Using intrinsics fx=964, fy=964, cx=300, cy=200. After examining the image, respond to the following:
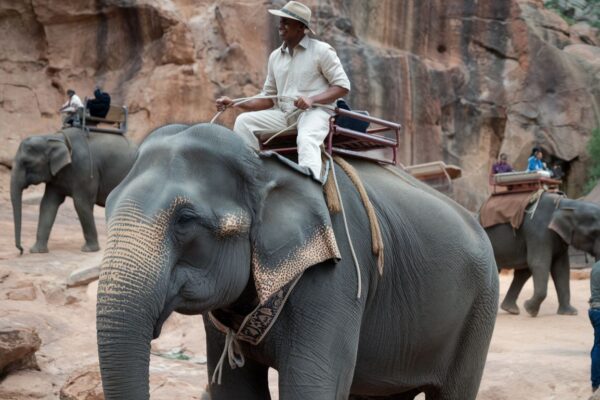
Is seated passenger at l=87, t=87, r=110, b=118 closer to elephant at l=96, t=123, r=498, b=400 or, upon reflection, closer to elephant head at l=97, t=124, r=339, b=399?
elephant at l=96, t=123, r=498, b=400

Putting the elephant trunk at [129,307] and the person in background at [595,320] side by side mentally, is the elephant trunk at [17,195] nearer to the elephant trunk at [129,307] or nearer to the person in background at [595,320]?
the person in background at [595,320]

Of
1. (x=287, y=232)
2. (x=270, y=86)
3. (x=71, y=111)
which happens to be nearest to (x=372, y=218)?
(x=287, y=232)

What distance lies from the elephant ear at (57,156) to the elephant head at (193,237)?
31.0 ft

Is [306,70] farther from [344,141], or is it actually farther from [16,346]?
[16,346]

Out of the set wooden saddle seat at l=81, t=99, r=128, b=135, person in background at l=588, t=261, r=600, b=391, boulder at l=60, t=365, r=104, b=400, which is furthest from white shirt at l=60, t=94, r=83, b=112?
person in background at l=588, t=261, r=600, b=391

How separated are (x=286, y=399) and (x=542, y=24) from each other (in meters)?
23.9

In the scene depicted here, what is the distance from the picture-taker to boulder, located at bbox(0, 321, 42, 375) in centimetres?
638

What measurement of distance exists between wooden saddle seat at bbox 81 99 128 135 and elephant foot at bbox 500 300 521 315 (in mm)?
5717

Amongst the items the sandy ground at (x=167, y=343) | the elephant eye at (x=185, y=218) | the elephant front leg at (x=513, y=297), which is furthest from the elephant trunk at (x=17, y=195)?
the elephant eye at (x=185, y=218)

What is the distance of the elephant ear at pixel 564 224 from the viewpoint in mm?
11641

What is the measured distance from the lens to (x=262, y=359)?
3604 millimetres

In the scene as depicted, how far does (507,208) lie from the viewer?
12.1 m

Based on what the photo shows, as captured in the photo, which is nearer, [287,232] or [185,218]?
[185,218]

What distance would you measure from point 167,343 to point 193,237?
535 cm
